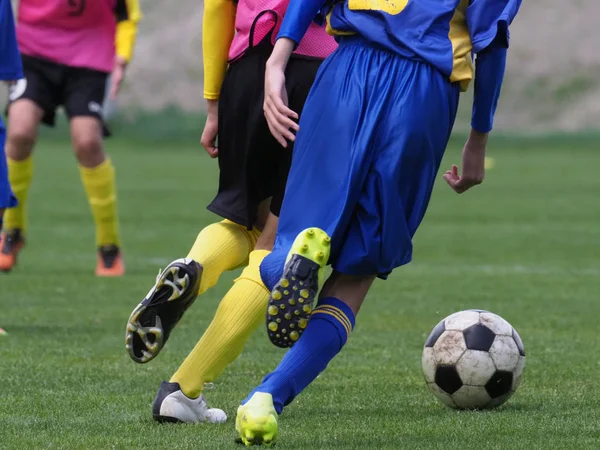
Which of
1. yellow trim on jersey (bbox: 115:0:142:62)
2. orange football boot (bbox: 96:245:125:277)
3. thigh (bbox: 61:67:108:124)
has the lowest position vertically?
orange football boot (bbox: 96:245:125:277)

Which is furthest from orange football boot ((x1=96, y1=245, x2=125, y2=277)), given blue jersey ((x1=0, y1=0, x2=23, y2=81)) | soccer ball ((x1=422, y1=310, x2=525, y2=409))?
soccer ball ((x1=422, y1=310, x2=525, y2=409))

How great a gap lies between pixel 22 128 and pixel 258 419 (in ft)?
17.4

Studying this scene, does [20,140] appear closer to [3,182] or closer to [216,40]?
[3,182]

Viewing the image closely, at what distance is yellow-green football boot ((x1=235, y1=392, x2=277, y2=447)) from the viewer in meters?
3.63

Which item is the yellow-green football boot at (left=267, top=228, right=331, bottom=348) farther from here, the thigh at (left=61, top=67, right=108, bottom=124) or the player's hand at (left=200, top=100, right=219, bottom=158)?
the thigh at (left=61, top=67, right=108, bottom=124)

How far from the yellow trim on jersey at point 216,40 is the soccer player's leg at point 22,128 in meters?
4.25

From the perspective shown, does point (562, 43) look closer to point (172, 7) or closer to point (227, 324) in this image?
point (172, 7)

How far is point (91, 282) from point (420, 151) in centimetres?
535

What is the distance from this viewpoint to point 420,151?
375cm

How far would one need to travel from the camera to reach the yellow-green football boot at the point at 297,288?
351cm

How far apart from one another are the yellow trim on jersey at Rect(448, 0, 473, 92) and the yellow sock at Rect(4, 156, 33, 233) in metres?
5.40

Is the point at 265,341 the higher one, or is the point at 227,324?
the point at 227,324

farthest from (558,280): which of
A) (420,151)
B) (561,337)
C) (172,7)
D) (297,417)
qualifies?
(172,7)

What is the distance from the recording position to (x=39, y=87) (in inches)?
345
